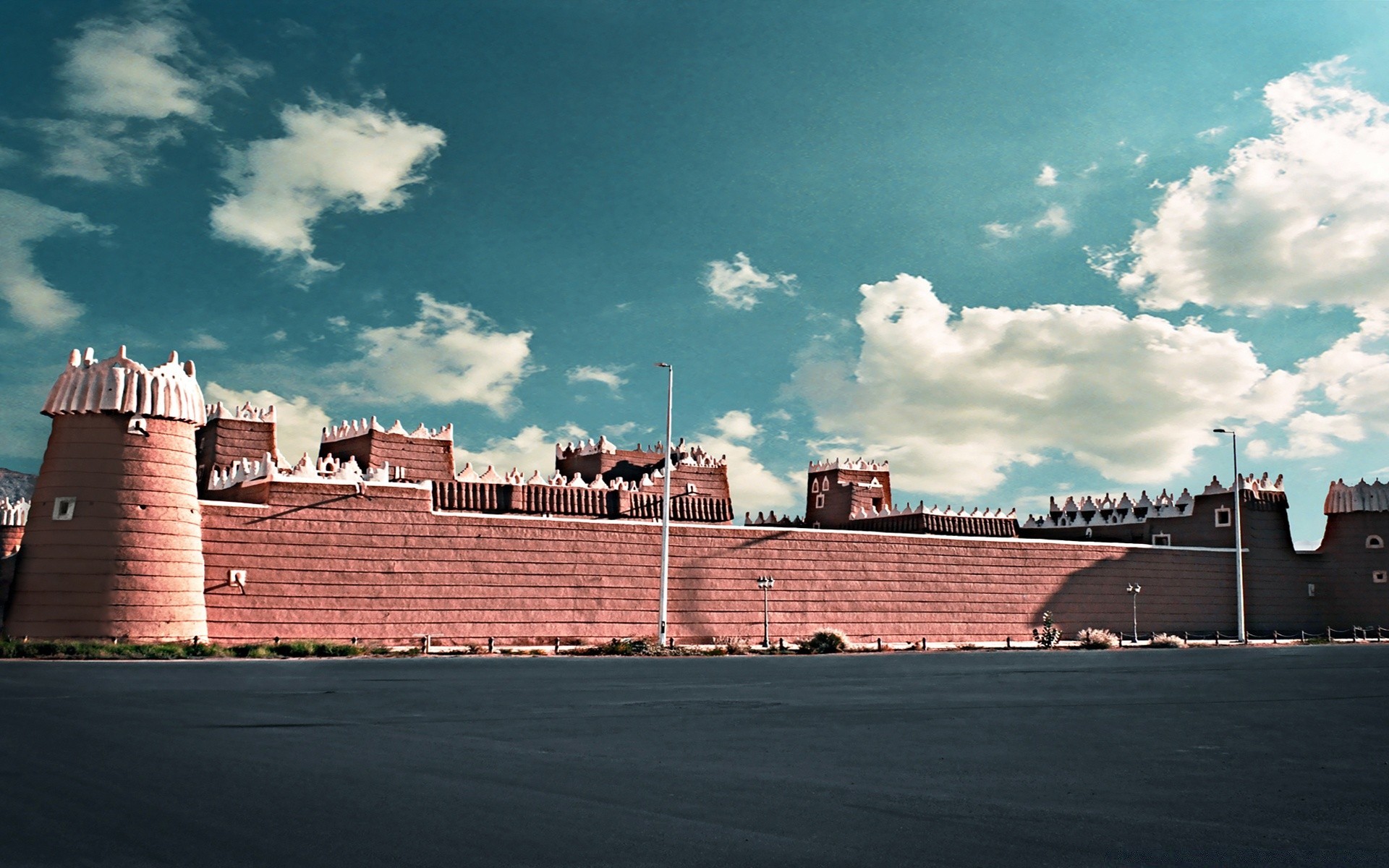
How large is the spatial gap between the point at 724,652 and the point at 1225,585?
118 feet

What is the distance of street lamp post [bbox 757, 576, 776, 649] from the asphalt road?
67.3 feet

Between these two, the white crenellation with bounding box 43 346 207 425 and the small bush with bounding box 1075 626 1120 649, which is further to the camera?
the small bush with bounding box 1075 626 1120 649

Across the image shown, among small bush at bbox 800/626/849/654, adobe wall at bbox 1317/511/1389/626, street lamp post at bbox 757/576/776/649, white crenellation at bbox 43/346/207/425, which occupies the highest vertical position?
white crenellation at bbox 43/346/207/425

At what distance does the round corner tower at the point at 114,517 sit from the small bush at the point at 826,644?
19.9m

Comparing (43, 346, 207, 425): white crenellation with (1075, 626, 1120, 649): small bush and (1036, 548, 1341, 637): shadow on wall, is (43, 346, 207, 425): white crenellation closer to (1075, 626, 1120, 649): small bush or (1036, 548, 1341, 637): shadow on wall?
(1075, 626, 1120, 649): small bush

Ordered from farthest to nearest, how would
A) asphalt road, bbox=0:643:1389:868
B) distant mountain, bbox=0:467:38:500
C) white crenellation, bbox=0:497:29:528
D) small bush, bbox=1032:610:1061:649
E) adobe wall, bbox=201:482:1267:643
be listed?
distant mountain, bbox=0:467:38:500
white crenellation, bbox=0:497:29:528
small bush, bbox=1032:610:1061:649
adobe wall, bbox=201:482:1267:643
asphalt road, bbox=0:643:1389:868

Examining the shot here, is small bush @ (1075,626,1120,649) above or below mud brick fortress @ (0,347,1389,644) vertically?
below

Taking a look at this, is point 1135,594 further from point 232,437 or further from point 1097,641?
point 232,437

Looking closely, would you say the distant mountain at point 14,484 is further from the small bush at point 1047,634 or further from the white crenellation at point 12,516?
the small bush at point 1047,634

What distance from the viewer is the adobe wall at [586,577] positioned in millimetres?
33688

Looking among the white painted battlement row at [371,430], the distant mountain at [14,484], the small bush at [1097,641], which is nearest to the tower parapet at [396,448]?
the white painted battlement row at [371,430]

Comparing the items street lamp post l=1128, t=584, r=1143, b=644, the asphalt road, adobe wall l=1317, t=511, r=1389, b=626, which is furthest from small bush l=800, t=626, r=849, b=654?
adobe wall l=1317, t=511, r=1389, b=626

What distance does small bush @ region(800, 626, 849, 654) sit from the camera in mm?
38344

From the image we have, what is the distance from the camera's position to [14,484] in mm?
170125
